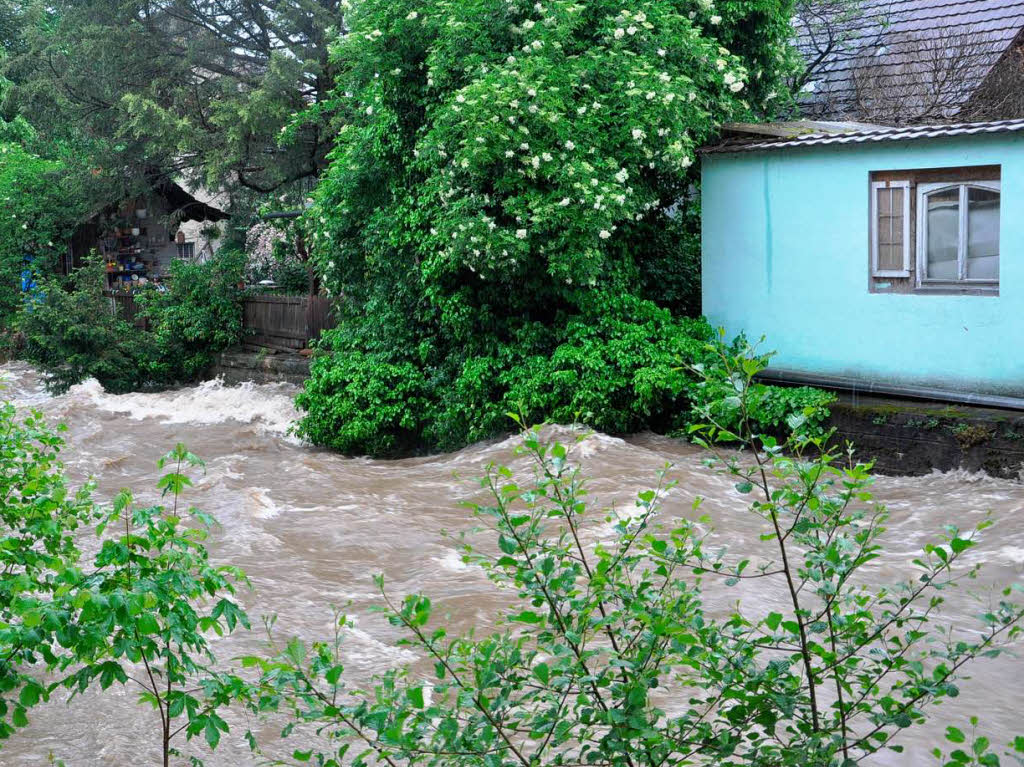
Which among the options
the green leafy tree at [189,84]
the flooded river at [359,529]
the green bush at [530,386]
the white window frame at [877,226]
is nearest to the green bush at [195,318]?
the green leafy tree at [189,84]

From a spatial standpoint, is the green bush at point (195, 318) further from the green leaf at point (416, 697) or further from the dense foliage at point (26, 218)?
the green leaf at point (416, 697)

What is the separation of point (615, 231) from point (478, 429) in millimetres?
2855

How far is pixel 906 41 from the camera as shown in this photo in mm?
17328

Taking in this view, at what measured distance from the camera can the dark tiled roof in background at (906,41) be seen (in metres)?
16.5

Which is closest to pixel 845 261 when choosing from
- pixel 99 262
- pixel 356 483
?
pixel 356 483

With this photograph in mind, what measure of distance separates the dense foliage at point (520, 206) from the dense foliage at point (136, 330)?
23.1 feet

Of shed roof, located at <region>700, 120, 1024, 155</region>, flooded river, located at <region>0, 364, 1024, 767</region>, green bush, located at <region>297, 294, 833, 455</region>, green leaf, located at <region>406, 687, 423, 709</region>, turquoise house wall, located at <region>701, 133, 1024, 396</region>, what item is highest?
shed roof, located at <region>700, 120, 1024, 155</region>

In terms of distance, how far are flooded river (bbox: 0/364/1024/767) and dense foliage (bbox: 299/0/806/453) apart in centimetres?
73

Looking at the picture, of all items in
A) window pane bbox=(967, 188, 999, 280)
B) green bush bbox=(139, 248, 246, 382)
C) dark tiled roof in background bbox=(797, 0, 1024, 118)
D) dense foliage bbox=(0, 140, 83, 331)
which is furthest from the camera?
dense foliage bbox=(0, 140, 83, 331)

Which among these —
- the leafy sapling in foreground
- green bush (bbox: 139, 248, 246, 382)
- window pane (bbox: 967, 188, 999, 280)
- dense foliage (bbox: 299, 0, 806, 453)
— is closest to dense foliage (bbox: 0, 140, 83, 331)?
green bush (bbox: 139, 248, 246, 382)

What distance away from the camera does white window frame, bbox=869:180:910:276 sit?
12.0 m

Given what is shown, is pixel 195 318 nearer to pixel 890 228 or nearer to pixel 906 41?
pixel 906 41

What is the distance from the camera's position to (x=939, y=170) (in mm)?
11680

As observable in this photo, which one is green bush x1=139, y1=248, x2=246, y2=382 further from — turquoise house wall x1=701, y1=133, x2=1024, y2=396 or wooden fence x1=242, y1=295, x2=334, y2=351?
turquoise house wall x1=701, y1=133, x2=1024, y2=396
